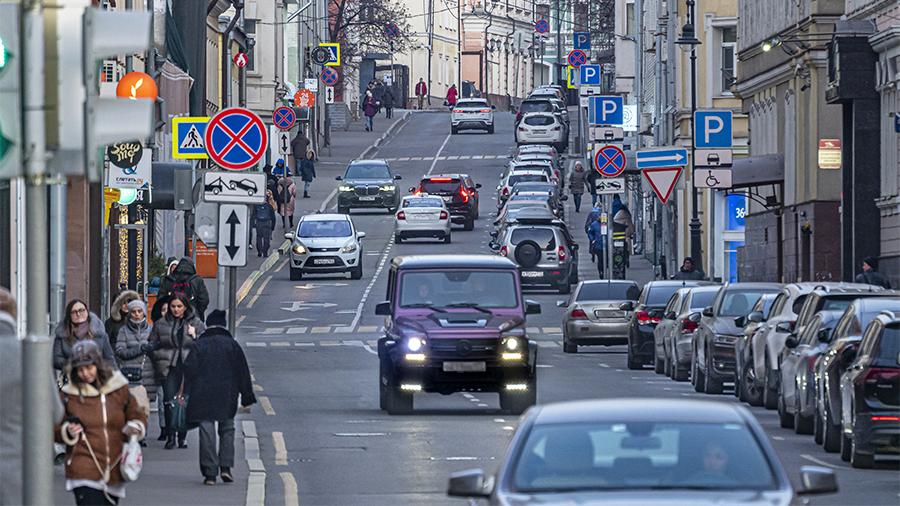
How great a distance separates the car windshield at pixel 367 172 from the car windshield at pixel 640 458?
6812 centimetres

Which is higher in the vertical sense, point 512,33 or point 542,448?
point 512,33

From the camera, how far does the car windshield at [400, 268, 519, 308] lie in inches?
1093

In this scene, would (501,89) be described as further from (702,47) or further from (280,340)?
(280,340)

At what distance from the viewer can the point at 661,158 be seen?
140 ft

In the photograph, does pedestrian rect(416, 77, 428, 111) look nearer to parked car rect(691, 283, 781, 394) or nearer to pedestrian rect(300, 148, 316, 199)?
pedestrian rect(300, 148, 316, 199)

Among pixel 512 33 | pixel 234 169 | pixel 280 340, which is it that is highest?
pixel 512 33

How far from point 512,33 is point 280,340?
418ft

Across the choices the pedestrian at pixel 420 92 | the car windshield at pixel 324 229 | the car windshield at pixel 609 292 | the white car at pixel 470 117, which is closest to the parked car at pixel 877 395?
the car windshield at pixel 609 292

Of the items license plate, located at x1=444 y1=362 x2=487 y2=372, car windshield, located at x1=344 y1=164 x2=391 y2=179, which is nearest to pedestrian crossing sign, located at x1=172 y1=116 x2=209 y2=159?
license plate, located at x1=444 y1=362 x2=487 y2=372

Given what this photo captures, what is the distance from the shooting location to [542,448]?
10797 mm

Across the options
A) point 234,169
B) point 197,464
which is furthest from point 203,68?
point 197,464

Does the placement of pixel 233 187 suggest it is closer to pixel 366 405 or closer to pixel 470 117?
pixel 366 405

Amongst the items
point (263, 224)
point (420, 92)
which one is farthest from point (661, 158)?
point (420, 92)

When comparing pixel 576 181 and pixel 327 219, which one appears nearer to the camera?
pixel 327 219
